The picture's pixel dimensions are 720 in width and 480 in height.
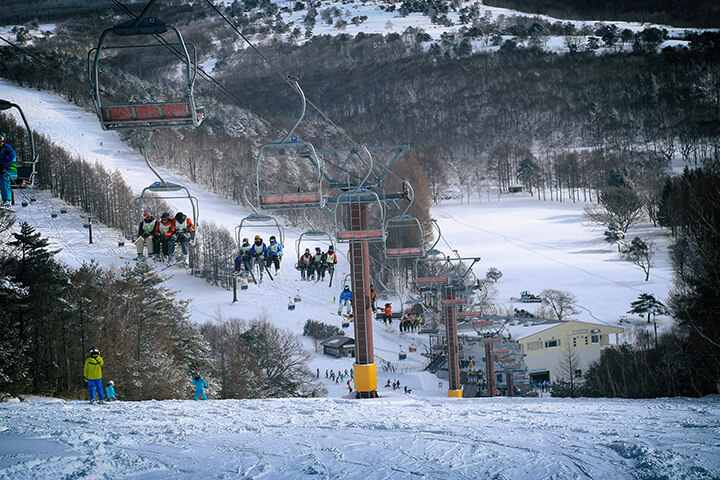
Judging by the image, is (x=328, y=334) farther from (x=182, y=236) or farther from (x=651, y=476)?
(x=651, y=476)

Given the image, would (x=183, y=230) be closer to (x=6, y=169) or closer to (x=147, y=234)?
(x=147, y=234)

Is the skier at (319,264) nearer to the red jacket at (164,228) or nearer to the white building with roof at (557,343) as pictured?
the red jacket at (164,228)

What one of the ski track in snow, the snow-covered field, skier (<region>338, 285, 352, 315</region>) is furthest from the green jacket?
skier (<region>338, 285, 352, 315</region>)

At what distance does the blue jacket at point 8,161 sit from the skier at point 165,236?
2.31 meters

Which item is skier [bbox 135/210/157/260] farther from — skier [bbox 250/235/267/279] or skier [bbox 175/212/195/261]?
skier [bbox 250/235/267/279]

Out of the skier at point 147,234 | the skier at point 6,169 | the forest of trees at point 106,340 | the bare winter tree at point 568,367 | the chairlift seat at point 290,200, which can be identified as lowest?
the bare winter tree at point 568,367

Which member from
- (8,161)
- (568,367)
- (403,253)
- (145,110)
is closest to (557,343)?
(568,367)

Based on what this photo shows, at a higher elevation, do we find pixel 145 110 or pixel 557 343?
pixel 145 110

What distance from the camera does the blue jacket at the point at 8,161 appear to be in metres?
7.43

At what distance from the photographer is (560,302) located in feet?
138

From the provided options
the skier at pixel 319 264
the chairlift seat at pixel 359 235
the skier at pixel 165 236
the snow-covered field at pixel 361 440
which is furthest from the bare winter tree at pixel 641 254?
the skier at pixel 165 236

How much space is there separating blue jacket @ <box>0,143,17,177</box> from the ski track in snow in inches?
131

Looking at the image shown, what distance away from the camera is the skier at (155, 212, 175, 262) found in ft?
30.5

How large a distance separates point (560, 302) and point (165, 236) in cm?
3769
